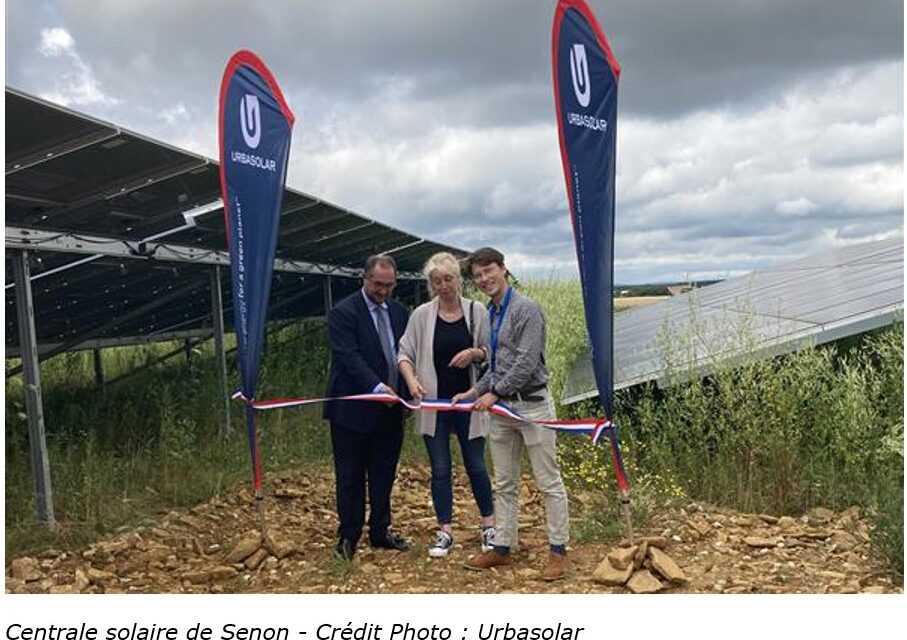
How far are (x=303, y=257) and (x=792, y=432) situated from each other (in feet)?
25.9

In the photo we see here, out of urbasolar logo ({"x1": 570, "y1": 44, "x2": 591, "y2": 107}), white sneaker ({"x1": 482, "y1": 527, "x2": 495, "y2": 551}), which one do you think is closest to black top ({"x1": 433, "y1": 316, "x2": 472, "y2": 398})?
white sneaker ({"x1": 482, "y1": 527, "x2": 495, "y2": 551})

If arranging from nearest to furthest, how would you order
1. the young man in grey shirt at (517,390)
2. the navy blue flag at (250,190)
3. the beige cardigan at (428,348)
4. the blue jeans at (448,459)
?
the young man in grey shirt at (517,390), the beige cardigan at (428,348), the blue jeans at (448,459), the navy blue flag at (250,190)

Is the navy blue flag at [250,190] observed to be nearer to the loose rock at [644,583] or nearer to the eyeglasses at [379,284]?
the eyeglasses at [379,284]

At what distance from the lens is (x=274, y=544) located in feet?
16.7

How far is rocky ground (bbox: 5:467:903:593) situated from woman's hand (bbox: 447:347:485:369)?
46.7 inches

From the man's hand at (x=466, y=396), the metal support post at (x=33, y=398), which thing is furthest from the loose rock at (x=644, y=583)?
the metal support post at (x=33, y=398)

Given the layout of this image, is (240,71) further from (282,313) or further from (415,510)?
(282,313)

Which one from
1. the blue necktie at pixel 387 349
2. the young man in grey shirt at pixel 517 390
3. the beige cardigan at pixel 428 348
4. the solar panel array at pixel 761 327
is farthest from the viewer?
the solar panel array at pixel 761 327

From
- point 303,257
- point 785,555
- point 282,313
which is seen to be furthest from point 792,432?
point 282,313

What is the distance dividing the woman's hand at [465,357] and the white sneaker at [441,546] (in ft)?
3.70

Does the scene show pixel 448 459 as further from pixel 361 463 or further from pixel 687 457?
pixel 687 457

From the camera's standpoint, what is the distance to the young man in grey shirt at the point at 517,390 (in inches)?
166

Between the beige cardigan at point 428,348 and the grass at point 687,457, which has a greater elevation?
the beige cardigan at point 428,348

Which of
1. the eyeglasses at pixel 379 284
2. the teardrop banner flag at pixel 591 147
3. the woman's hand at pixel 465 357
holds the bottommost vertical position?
the woman's hand at pixel 465 357
